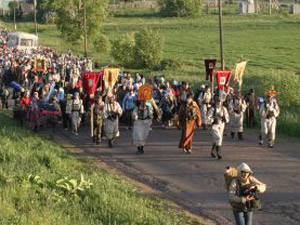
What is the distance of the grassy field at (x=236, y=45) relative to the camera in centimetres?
2692

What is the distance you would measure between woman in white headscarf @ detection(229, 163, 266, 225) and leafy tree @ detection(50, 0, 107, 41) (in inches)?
1846

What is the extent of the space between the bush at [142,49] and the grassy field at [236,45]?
2105 mm

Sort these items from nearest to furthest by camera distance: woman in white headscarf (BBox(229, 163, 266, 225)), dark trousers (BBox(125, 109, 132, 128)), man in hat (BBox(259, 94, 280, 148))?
1. woman in white headscarf (BBox(229, 163, 266, 225))
2. man in hat (BBox(259, 94, 280, 148))
3. dark trousers (BBox(125, 109, 132, 128))

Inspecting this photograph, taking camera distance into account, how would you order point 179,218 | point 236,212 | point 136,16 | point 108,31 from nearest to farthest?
point 236,212, point 179,218, point 108,31, point 136,16

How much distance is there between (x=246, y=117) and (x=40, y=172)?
33.1 feet

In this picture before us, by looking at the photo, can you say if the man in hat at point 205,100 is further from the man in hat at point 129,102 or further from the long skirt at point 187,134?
the long skirt at point 187,134

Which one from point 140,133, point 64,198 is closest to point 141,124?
point 140,133

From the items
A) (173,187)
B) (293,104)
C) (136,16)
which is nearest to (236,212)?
(173,187)

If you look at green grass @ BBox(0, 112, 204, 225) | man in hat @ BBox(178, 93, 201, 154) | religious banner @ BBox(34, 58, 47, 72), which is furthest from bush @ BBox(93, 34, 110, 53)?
green grass @ BBox(0, 112, 204, 225)

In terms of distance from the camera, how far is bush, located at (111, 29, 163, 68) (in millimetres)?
45031

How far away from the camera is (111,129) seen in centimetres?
1839

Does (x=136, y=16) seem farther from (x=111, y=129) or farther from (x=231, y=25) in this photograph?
(x=111, y=129)

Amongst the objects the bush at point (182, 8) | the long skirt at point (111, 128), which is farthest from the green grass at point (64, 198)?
the bush at point (182, 8)

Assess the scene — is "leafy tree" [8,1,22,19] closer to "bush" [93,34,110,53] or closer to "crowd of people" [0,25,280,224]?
"bush" [93,34,110,53]
